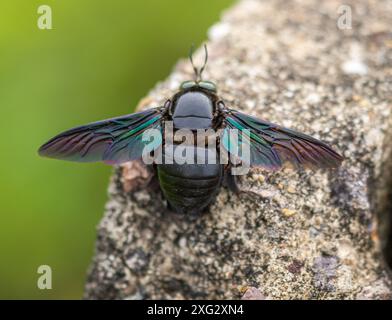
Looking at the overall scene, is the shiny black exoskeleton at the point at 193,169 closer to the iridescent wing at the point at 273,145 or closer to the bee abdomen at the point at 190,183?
the bee abdomen at the point at 190,183

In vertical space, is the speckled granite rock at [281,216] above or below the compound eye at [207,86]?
below

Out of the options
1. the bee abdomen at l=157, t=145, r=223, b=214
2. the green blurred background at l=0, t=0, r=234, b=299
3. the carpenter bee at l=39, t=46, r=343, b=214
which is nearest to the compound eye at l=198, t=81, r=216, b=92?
the carpenter bee at l=39, t=46, r=343, b=214

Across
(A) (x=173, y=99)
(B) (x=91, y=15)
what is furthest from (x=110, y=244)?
(B) (x=91, y=15)

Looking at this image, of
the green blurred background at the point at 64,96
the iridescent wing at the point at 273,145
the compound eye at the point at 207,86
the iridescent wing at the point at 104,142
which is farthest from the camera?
the green blurred background at the point at 64,96

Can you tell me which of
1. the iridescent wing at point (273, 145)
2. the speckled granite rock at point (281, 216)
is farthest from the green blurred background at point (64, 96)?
the iridescent wing at point (273, 145)

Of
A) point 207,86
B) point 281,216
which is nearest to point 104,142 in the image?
point 207,86

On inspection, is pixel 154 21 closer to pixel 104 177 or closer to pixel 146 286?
pixel 104 177

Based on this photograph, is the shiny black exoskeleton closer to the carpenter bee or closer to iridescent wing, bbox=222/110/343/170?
the carpenter bee
